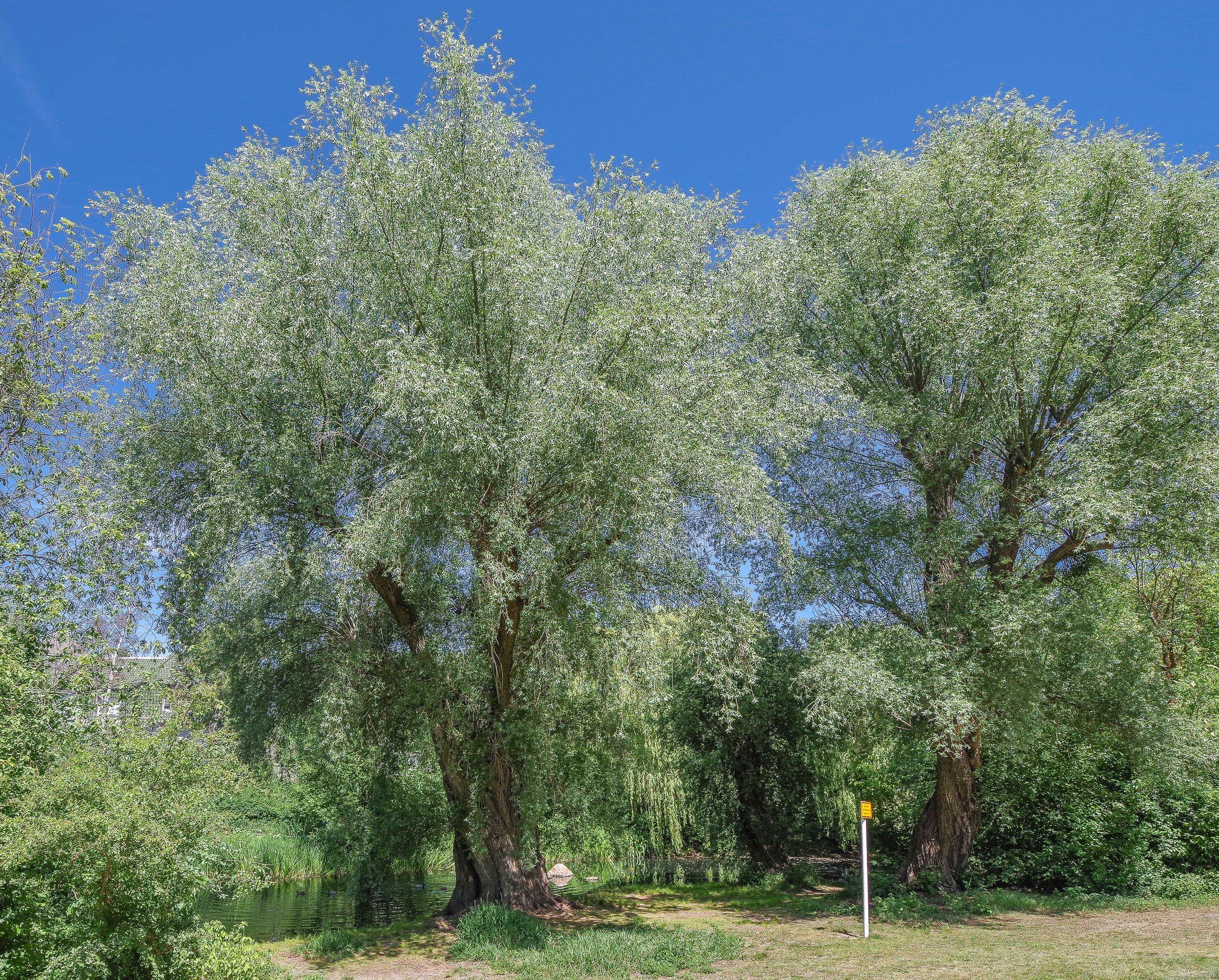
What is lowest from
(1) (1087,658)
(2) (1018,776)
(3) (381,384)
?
(2) (1018,776)

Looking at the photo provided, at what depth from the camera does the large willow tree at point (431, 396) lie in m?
11.6

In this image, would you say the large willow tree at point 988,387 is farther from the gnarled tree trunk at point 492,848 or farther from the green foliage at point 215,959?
the green foliage at point 215,959

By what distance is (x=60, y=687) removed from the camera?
31.1 feet

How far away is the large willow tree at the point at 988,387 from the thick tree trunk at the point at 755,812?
4.57m

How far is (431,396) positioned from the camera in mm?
10812

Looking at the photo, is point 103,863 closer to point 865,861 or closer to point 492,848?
point 492,848

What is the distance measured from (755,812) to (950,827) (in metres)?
5.58

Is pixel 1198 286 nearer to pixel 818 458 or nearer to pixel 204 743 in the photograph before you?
pixel 818 458

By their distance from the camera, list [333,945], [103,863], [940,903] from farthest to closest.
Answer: [940,903] → [333,945] → [103,863]

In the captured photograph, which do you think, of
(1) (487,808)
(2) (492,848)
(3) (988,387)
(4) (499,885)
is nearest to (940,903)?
(4) (499,885)

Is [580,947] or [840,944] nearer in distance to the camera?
[580,947]

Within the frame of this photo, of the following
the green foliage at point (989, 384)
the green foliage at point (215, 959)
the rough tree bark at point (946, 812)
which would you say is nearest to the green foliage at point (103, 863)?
the green foliage at point (215, 959)

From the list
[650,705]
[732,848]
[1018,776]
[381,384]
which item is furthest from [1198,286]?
[732,848]

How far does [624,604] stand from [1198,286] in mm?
11284
